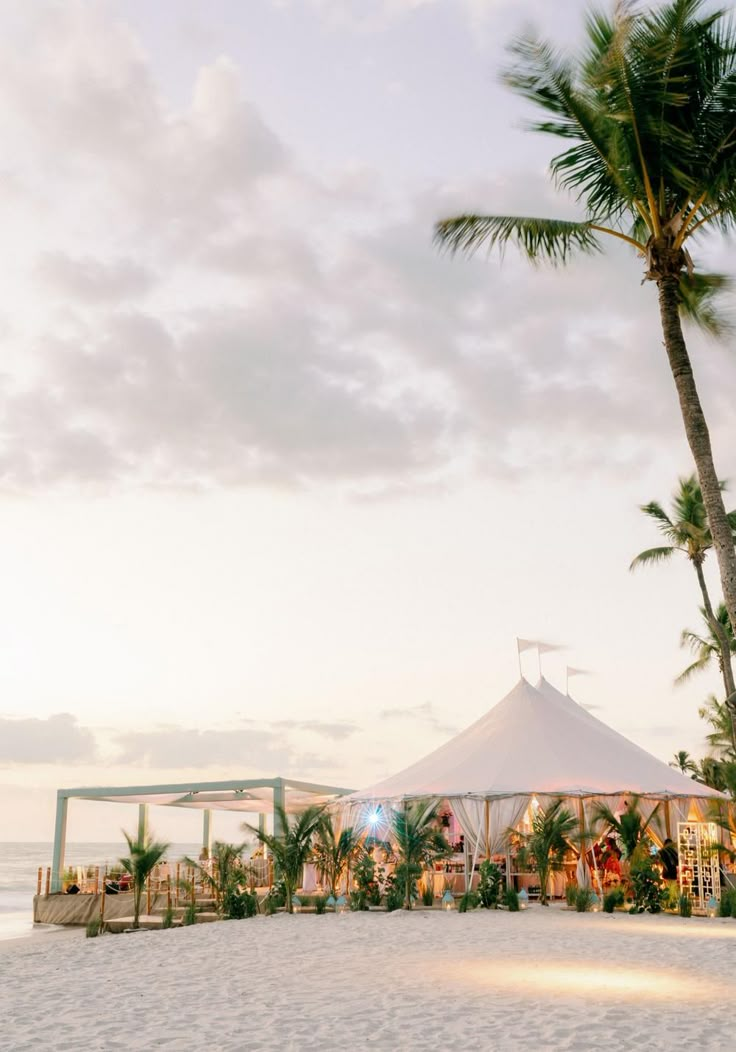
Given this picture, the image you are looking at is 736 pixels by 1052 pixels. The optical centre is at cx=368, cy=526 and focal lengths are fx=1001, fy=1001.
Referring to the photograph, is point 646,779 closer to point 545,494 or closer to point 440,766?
point 440,766

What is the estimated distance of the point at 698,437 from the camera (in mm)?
11883

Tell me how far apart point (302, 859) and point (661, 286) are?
1061cm

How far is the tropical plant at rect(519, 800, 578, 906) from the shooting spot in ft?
54.9

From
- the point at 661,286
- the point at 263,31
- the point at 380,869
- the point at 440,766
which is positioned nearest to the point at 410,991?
the point at 661,286

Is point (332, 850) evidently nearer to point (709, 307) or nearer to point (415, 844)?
point (415, 844)

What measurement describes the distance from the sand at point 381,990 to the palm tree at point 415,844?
3.52 m

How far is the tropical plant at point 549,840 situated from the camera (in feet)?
54.9

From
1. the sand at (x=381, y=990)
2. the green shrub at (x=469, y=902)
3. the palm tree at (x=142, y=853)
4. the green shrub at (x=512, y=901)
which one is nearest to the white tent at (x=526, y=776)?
the green shrub at (x=469, y=902)

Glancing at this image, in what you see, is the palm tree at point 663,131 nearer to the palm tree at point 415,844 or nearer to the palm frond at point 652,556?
the palm tree at point 415,844

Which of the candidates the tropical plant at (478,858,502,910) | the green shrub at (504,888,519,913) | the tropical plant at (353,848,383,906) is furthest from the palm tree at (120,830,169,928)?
the green shrub at (504,888,519,913)

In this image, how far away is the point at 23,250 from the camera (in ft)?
47.2

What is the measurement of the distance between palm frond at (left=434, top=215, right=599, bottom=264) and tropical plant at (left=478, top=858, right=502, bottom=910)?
33.2 ft

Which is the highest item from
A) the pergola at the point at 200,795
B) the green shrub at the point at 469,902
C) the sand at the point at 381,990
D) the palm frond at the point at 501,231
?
the palm frond at the point at 501,231

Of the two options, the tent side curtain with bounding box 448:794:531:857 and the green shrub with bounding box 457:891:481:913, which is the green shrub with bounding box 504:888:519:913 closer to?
the green shrub with bounding box 457:891:481:913
